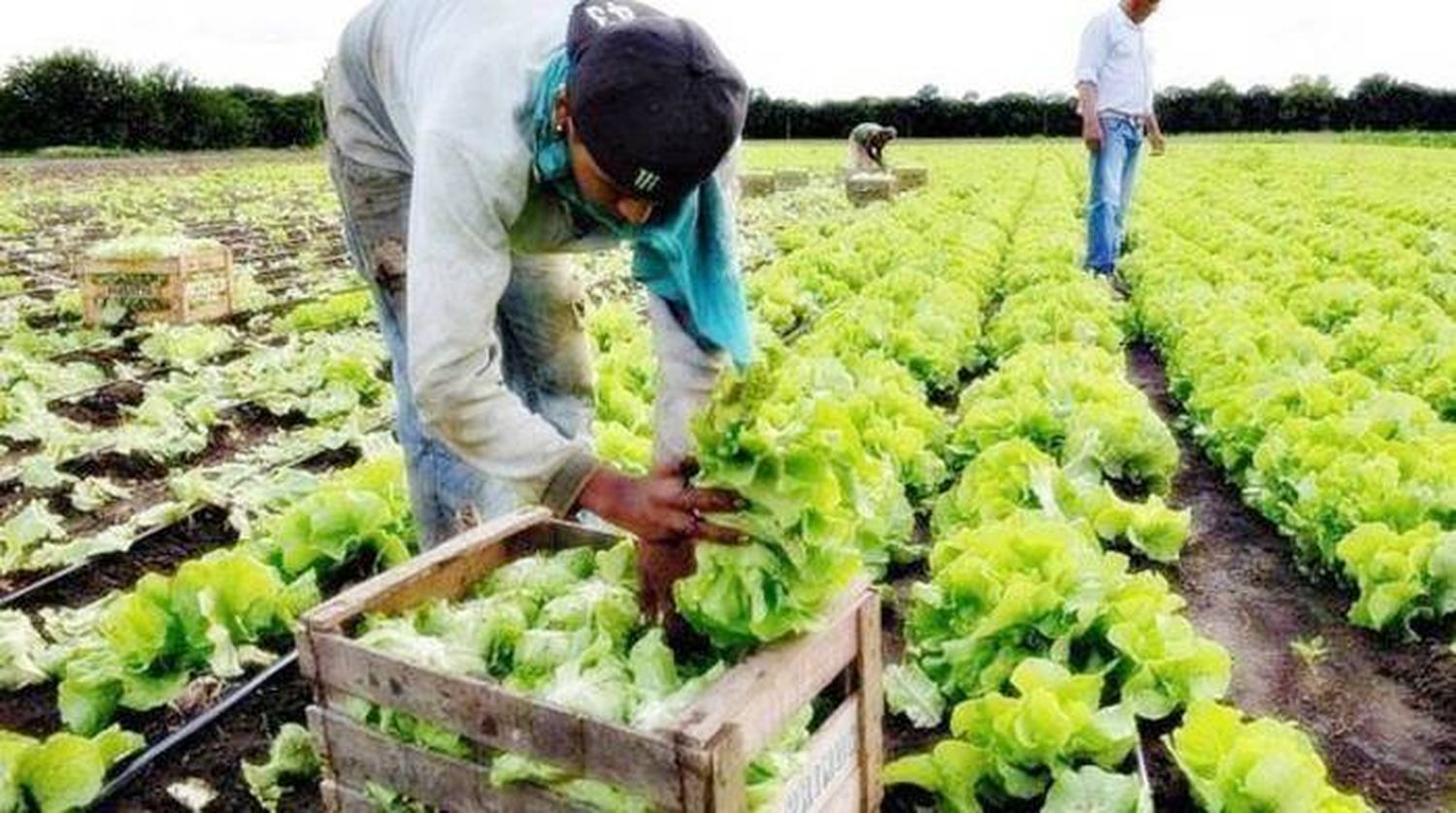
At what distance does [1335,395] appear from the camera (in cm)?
553

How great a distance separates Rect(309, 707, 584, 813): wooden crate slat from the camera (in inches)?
93.3

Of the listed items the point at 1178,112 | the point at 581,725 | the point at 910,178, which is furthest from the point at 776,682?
the point at 1178,112

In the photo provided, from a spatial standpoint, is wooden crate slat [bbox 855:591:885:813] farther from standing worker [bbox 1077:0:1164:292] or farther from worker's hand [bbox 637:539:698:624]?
standing worker [bbox 1077:0:1164:292]

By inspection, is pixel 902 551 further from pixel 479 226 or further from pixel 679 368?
pixel 479 226

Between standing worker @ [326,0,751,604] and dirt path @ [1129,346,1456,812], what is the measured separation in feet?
6.86

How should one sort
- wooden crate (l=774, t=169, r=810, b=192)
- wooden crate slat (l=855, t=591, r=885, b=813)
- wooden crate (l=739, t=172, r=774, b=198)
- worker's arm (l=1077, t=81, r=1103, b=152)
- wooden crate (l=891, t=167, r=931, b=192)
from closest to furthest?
wooden crate slat (l=855, t=591, r=885, b=813)
worker's arm (l=1077, t=81, r=1103, b=152)
wooden crate (l=739, t=172, r=774, b=198)
wooden crate (l=891, t=167, r=931, b=192)
wooden crate (l=774, t=169, r=810, b=192)

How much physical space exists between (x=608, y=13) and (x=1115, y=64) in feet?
28.7

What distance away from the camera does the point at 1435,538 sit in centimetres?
407

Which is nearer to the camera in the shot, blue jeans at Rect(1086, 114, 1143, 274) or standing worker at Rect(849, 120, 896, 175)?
blue jeans at Rect(1086, 114, 1143, 274)

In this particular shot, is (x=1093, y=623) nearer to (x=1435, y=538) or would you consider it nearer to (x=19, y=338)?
(x=1435, y=538)

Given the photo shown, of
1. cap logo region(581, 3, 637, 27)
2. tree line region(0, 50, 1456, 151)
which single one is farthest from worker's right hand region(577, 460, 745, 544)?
tree line region(0, 50, 1456, 151)

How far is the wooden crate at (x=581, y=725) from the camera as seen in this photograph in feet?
7.02

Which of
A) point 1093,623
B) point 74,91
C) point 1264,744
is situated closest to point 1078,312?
point 1093,623

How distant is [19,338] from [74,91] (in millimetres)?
45820
